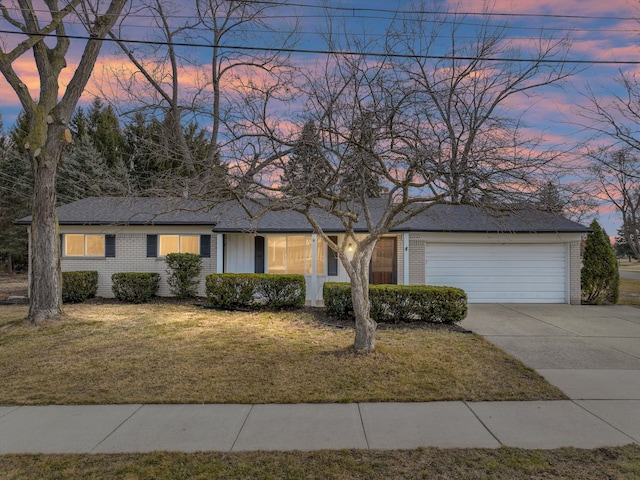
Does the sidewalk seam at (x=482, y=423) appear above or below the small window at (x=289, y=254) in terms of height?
below

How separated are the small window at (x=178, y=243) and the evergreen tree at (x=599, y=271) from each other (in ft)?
43.0

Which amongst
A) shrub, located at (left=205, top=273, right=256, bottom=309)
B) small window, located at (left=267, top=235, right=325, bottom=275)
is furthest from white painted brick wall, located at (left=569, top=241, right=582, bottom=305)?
shrub, located at (left=205, top=273, right=256, bottom=309)

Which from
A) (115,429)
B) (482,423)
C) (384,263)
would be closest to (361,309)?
(482,423)

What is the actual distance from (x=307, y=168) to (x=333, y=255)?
813 centimetres

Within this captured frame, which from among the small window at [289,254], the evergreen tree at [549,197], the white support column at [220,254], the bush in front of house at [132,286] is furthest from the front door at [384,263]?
the evergreen tree at [549,197]

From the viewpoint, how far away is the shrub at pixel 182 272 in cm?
1305

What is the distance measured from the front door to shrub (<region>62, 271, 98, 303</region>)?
9.56m

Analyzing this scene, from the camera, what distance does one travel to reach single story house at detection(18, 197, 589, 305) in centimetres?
1263

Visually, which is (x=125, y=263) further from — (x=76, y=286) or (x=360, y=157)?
(x=360, y=157)

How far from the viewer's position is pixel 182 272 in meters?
13.1

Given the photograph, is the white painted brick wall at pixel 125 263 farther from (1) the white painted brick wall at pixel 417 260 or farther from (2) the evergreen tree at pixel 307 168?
(2) the evergreen tree at pixel 307 168

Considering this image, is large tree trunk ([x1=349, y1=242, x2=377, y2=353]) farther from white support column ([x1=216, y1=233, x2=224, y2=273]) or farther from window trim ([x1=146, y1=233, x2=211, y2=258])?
window trim ([x1=146, y1=233, x2=211, y2=258])

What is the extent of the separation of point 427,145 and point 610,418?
3.82 meters

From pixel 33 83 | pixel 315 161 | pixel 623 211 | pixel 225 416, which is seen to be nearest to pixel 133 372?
pixel 225 416
